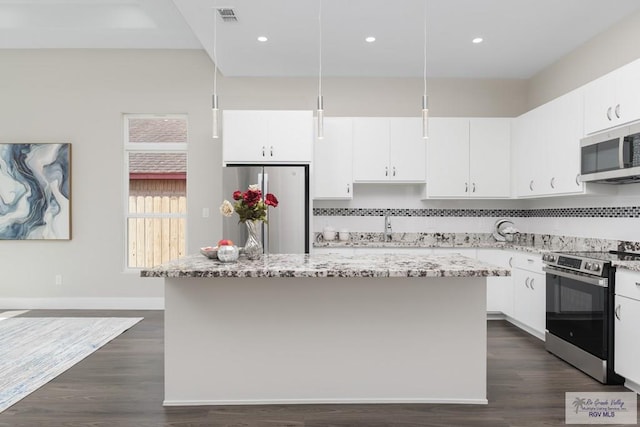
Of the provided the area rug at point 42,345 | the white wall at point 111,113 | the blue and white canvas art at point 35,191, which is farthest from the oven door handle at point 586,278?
the blue and white canvas art at point 35,191

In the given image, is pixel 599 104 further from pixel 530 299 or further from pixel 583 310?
pixel 530 299

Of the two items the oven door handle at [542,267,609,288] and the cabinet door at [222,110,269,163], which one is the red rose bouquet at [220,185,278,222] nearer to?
the cabinet door at [222,110,269,163]

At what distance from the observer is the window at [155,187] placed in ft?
17.5

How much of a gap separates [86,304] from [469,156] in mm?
4961

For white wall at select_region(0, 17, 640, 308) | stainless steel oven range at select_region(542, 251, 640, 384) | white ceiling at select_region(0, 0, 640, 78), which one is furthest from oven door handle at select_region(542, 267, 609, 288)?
white ceiling at select_region(0, 0, 640, 78)

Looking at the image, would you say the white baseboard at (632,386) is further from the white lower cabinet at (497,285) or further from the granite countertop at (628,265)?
the white lower cabinet at (497,285)

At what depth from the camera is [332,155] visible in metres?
4.86

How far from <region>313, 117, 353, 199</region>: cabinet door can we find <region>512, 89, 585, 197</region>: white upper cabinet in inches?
74.3

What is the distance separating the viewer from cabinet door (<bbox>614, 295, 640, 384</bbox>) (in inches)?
105

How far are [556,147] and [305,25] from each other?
2.59 meters

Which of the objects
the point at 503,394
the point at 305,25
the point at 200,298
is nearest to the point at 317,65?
the point at 305,25

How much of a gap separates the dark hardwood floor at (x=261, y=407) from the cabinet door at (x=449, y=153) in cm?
213

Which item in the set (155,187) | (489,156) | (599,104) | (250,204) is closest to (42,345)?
(155,187)

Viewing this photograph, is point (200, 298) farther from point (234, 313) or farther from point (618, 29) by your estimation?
point (618, 29)
